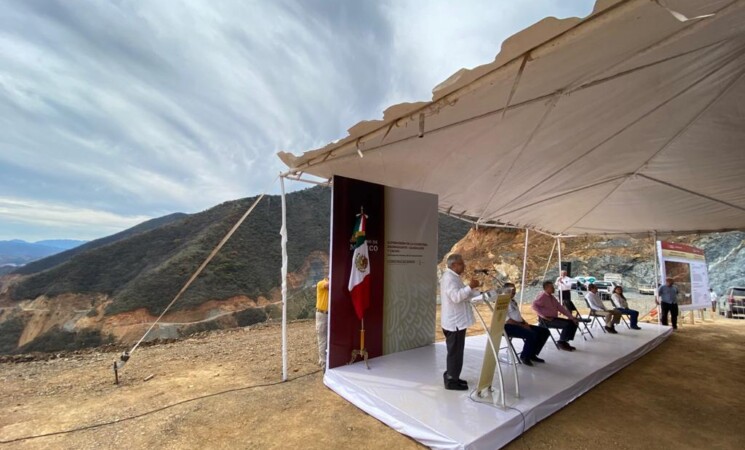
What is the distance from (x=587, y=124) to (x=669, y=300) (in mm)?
7350

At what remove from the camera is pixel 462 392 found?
3.00 meters

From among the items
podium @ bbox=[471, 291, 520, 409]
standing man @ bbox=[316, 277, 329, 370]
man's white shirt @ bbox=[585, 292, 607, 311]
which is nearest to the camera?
podium @ bbox=[471, 291, 520, 409]

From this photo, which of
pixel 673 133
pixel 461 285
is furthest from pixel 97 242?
pixel 673 133

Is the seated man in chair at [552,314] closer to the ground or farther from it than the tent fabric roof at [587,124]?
closer to the ground

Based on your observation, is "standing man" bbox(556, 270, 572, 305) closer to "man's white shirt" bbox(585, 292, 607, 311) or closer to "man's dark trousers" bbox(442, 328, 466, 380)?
"man's white shirt" bbox(585, 292, 607, 311)

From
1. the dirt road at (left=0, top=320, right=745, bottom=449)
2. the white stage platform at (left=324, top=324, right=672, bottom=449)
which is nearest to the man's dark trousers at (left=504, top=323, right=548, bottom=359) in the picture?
the white stage platform at (left=324, top=324, right=672, bottom=449)

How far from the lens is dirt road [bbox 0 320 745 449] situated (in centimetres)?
248

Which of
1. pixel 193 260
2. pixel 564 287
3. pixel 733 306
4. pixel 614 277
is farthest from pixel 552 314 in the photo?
pixel 193 260

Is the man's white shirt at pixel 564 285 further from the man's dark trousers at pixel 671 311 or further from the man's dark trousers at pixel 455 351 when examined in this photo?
A: the man's dark trousers at pixel 455 351

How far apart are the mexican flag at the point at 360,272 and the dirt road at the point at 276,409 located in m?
1.01

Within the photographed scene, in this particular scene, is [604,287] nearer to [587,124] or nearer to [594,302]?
[594,302]

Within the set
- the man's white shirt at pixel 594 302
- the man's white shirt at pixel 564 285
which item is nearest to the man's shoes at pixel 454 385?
the man's white shirt at pixel 594 302

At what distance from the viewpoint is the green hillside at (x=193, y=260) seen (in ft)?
47.5

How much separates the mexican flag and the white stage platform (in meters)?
0.74
